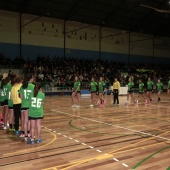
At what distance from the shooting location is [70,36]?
2975cm

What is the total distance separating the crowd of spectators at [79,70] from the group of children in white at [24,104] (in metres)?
13.4

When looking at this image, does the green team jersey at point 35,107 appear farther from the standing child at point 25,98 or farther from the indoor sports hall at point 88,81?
the standing child at point 25,98

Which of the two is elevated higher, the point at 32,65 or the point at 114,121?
the point at 32,65

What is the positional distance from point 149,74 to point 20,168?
31.7m

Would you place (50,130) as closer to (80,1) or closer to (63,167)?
(63,167)

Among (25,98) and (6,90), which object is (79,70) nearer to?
(6,90)

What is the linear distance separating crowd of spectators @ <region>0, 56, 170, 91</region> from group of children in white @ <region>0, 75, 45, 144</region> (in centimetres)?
1344

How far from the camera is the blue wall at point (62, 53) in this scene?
82.5 feet

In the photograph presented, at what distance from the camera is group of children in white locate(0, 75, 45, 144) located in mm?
6418

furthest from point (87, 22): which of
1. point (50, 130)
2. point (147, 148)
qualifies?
point (147, 148)

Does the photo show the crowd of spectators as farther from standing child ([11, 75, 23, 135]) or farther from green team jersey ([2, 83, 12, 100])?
standing child ([11, 75, 23, 135])

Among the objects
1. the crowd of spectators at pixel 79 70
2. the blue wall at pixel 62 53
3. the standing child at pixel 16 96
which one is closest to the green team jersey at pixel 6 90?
the standing child at pixel 16 96

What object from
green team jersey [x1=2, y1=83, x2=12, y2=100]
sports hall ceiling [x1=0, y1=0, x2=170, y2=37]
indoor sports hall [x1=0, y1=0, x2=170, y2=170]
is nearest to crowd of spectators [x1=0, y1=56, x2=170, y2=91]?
indoor sports hall [x1=0, y1=0, x2=170, y2=170]

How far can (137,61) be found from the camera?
120ft
